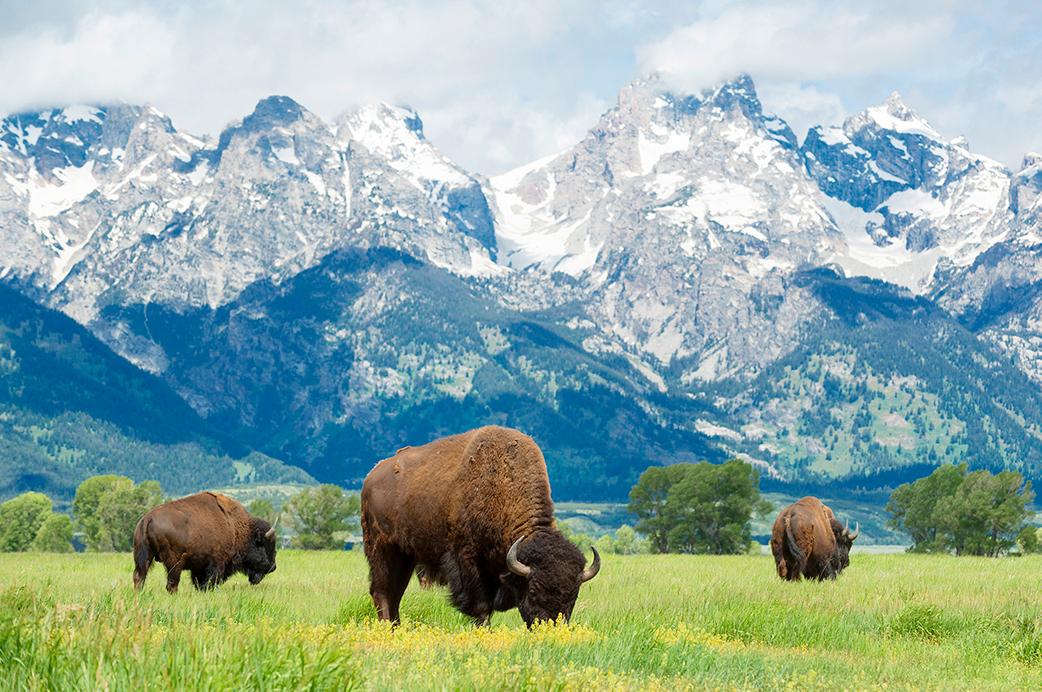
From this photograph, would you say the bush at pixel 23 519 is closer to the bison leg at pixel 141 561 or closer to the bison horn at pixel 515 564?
the bison leg at pixel 141 561

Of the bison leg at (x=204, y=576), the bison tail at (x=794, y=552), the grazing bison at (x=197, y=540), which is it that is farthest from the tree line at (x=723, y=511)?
the bison leg at (x=204, y=576)

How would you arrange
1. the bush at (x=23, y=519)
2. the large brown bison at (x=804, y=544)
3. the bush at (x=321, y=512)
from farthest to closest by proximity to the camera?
the bush at (x=23, y=519), the bush at (x=321, y=512), the large brown bison at (x=804, y=544)

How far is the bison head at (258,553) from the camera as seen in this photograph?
30.2 meters

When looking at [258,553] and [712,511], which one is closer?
[258,553]

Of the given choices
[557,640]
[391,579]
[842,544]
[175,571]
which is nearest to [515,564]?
[557,640]

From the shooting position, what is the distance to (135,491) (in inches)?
5079

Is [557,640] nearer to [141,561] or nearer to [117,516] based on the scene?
[141,561]

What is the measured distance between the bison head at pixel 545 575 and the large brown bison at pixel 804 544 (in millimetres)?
17759

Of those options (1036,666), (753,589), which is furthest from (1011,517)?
(1036,666)

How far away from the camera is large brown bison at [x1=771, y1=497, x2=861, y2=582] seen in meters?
32.9

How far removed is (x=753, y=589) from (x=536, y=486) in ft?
34.6

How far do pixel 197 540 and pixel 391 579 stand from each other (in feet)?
34.2

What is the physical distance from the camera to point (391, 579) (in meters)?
18.6

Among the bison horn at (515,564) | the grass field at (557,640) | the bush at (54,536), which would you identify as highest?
the bush at (54,536)
